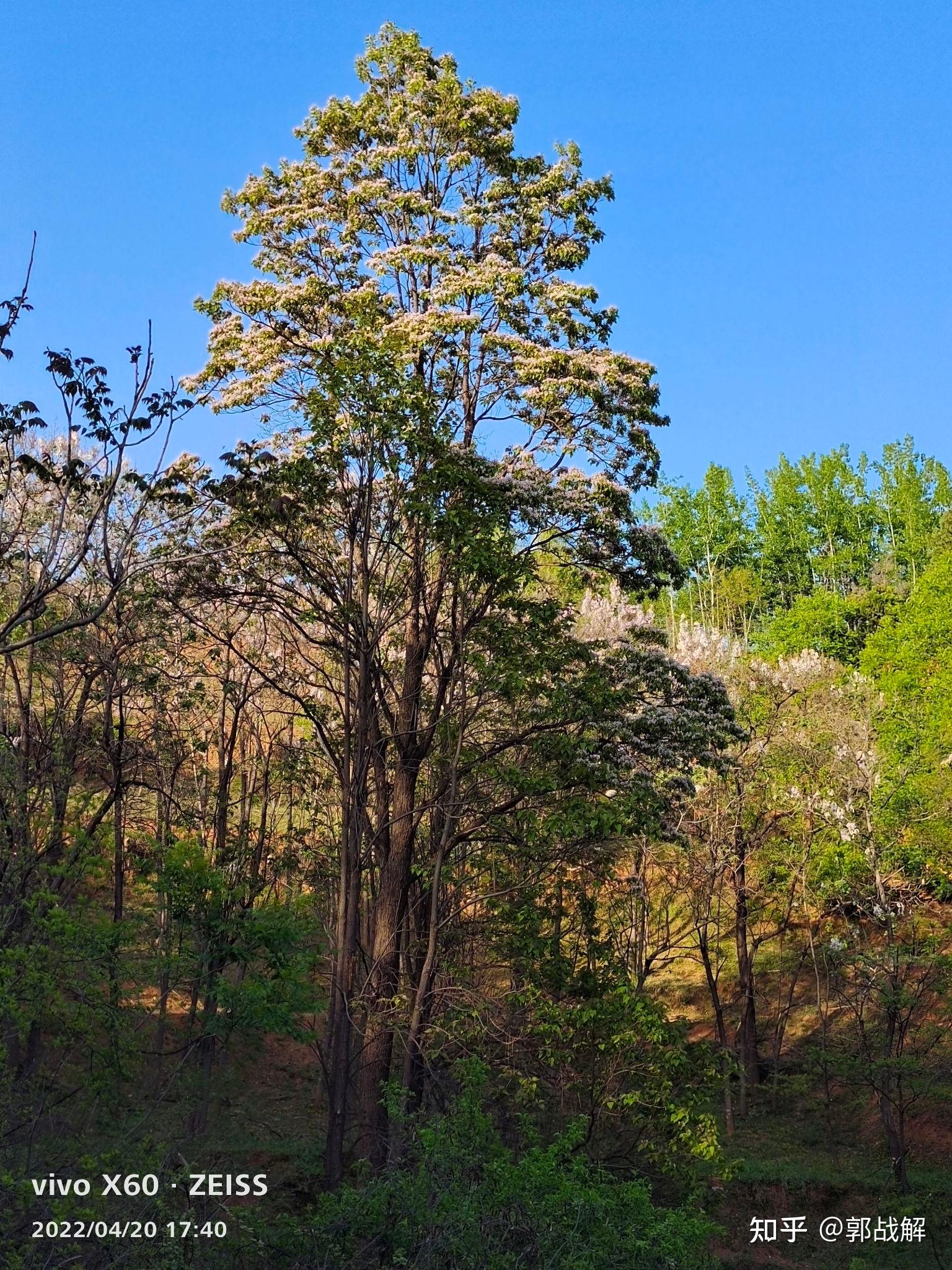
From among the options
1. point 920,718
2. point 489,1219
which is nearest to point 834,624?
point 920,718

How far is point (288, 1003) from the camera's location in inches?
448

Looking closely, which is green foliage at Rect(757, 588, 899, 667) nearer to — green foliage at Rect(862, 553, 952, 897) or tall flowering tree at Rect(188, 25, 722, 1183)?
green foliage at Rect(862, 553, 952, 897)

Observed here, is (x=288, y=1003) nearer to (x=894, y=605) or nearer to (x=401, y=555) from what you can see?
(x=401, y=555)

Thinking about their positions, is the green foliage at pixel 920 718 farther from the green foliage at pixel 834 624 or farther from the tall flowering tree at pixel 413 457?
the tall flowering tree at pixel 413 457

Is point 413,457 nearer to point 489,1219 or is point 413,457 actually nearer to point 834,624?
point 489,1219

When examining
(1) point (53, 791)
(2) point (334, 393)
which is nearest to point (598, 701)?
(2) point (334, 393)

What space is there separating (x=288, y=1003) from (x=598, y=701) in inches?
188
